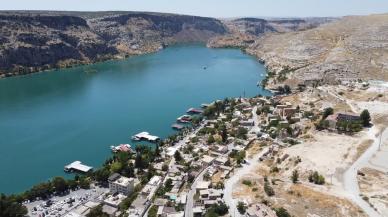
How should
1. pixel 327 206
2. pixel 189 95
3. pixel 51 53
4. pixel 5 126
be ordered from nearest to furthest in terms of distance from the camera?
1. pixel 327 206
2. pixel 5 126
3. pixel 189 95
4. pixel 51 53

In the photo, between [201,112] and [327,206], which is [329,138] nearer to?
[327,206]

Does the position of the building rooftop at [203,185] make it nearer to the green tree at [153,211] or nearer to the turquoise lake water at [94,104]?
the green tree at [153,211]

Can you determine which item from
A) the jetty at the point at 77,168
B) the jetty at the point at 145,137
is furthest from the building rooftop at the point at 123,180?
the jetty at the point at 145,137

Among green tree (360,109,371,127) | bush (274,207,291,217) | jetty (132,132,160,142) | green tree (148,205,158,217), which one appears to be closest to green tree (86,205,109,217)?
green tree (148,205,158,217)

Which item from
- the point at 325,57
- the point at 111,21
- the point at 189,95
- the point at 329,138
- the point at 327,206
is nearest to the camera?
the point at 327,206

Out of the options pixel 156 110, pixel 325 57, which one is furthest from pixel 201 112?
pixel 325 57

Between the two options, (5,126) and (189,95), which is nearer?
(5,126)
